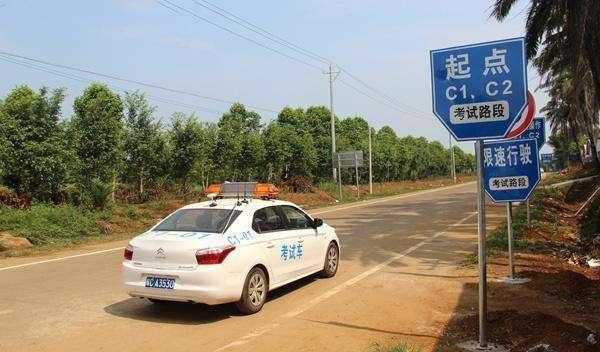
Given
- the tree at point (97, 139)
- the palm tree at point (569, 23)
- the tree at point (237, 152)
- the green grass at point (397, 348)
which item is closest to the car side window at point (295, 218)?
the green grass at point (397, 348)

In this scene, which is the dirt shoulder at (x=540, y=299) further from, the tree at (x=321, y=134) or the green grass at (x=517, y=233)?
the tree at (x=321, y=134)

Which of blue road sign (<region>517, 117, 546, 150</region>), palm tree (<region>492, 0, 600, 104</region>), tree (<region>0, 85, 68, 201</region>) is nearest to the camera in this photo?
blue road sign (<region>517, 117, 546, 150</region>)

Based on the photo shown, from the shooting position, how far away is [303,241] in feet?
30.6

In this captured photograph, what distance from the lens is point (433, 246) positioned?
1452 cm

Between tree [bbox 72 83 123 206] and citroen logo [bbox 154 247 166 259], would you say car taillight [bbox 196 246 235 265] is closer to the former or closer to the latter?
citroen logo [bbox 154 247 166 259]

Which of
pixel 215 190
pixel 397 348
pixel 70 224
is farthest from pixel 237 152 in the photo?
pixel 397 348

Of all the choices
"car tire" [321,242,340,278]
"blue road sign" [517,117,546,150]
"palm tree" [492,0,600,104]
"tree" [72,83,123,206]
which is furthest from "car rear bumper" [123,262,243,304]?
"tree" [72,83,123,206]

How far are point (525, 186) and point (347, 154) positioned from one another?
111 ft

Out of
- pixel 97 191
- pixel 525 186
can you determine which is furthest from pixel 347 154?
pixel 525 186

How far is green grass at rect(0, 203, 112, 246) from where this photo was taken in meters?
17.5

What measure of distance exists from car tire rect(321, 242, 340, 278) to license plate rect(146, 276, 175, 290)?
3360 millimetres

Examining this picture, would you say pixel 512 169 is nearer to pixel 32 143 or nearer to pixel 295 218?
pixel 295 218

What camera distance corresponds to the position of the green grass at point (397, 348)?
5.66 meters

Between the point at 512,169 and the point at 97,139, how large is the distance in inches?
666
